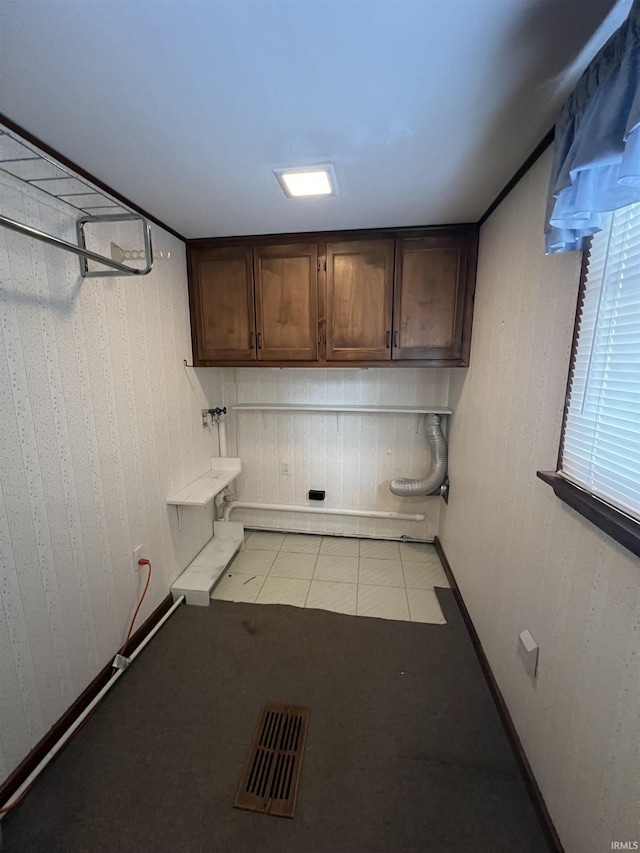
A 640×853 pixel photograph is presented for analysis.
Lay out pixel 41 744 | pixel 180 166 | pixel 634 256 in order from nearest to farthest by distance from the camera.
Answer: pixel 634 256, pixel 41 744, pixel 180 166

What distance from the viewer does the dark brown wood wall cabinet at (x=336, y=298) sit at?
80.9 inches

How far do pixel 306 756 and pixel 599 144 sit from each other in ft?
7.04

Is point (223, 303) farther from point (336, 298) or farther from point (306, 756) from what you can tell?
point (306, 756)

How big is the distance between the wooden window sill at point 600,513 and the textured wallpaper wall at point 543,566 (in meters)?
0.06

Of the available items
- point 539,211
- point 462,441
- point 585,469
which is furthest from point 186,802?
point 539,211

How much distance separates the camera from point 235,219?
191 centimetres

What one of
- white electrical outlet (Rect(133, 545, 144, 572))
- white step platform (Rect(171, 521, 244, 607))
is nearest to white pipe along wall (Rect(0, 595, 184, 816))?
white step platform (Rect(171, 521, 244, 607))

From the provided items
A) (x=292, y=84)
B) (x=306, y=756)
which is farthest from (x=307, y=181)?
(x=306, y=756)

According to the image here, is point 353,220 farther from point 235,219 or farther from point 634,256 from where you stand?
point 634,256

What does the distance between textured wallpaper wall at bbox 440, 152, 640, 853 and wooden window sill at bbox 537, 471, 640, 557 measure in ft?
0.20

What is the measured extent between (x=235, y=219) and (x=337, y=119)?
982mm

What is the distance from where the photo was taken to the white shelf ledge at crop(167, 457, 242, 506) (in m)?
2.05

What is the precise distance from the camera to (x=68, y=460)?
138 centimetres

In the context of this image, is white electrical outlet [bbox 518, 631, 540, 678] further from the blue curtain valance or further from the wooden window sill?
the blue curtain valance
